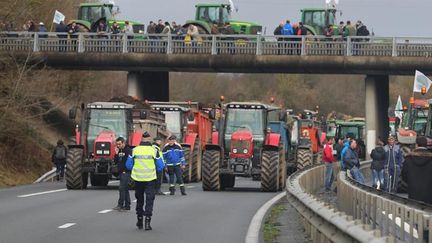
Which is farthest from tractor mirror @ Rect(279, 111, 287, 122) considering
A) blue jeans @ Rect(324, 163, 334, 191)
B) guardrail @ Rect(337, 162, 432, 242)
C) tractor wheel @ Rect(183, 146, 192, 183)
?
guardrail @ Rect(337, 162, 432, 242)

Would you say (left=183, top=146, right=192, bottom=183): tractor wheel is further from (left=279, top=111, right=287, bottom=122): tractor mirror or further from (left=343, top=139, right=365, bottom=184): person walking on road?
(left=343, top=139, right=365, bottom=184): person walking on road

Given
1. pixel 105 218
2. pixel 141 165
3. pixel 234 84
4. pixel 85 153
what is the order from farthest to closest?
pixel 234 84 < pixel 85 153 < pixel 105 218 < pixel 141 165

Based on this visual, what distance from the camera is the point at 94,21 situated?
5778 cm

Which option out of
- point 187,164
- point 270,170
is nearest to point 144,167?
point 270,170

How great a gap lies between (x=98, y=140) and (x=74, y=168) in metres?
1.45

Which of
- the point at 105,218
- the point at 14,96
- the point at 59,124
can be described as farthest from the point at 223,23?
the point at 105,218

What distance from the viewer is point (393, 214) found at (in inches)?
541

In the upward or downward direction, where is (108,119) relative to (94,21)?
downward

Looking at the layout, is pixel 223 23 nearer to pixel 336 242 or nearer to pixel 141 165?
pixel 141 165

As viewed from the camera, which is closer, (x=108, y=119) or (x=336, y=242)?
(x=336, y=242)

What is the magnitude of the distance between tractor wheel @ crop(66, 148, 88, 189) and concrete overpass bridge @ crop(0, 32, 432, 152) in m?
19.3

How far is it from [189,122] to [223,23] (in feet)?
48.1

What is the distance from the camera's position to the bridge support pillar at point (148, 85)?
5559 cm

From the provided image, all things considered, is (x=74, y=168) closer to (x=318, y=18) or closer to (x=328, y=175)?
(x=328, y=175)
